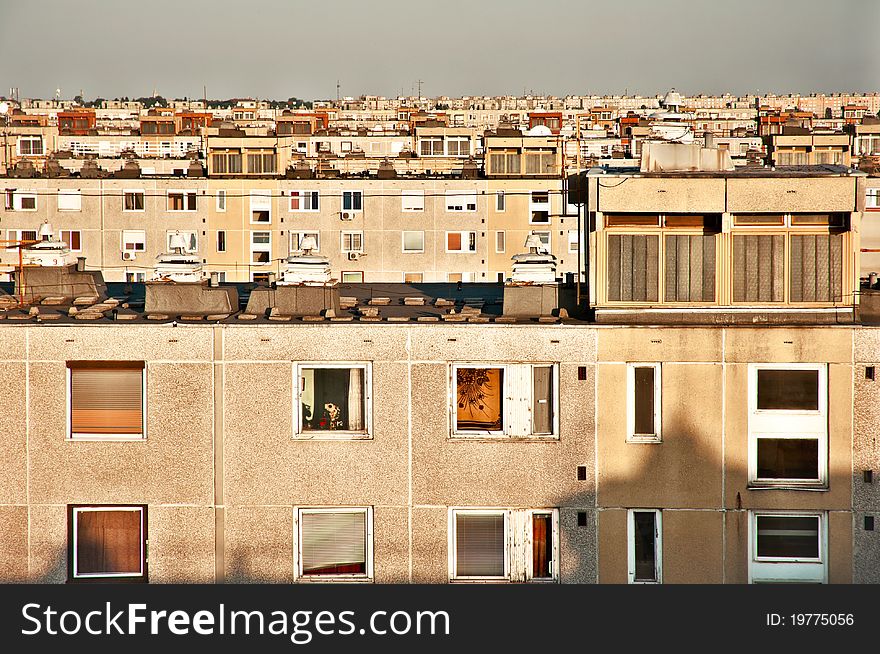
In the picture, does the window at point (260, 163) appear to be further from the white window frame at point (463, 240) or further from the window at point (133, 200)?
the white window frame at point (463, 240)

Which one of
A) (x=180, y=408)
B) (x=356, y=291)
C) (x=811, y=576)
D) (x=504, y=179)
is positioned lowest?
(x=811, y=576)

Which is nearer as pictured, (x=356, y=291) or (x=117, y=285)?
(x=356, y=291)

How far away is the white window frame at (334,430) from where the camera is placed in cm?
1655

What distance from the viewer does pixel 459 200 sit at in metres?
61.5

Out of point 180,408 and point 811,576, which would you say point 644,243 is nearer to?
point 811,576

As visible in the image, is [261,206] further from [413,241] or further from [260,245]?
[413,241]

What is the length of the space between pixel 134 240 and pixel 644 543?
160 ft

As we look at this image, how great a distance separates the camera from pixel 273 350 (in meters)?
16.6

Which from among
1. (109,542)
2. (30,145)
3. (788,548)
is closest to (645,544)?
(788,548)

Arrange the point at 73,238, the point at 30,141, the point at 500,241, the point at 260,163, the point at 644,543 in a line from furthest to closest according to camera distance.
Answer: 1. the point at 30,141
2. the point at 260,163
3. the point at 73,238
4. the point at 500,241
5. the point at 644,543

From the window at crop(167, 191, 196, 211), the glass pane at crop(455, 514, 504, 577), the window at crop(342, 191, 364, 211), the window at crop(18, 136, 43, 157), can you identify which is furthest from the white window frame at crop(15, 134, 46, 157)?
the glass pane at crop(455, 514, 504, 577)

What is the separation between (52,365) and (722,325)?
25.7 ft

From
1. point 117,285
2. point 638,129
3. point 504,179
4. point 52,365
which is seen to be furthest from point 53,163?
point 52,365

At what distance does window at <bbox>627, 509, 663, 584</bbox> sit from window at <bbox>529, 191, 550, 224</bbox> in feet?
152
